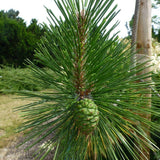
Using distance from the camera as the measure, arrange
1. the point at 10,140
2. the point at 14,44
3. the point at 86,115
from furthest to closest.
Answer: the point at 14,44
the point at 10,140
the point at 86,115

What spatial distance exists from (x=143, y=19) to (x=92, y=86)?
774 millimetres

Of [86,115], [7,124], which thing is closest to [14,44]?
[7,124]

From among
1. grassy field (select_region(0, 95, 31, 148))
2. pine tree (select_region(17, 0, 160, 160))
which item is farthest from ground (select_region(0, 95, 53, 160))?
pine tree (select_region(17, 0, 160, 160))

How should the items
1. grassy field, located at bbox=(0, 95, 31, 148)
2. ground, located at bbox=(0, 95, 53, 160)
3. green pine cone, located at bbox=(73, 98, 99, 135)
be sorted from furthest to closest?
grassy field, located at bbox=(0, 95, 31, 148) < ground, located at bbox=(0, 95, 53, 160) < green pine cone, located at bbox=(73, 98, 99, 135)

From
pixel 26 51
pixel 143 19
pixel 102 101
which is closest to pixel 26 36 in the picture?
pixel 26 51

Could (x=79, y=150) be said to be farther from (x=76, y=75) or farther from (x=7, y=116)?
(x=7, y=116)

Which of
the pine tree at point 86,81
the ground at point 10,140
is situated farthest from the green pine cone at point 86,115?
the ground at point 10,140

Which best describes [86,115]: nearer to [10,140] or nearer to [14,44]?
[10,140]

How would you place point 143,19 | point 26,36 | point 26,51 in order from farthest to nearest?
point 26,36, point 26,51, point 143,19

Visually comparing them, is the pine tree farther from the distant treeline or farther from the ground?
the distant treeline

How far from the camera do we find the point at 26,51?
22.5 feet

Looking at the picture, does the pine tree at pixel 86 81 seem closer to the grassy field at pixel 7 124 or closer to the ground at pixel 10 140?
the ground at pixel 10 140

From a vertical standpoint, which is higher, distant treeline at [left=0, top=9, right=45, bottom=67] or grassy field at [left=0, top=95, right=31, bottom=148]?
distant treeline at [left=0, top=9, right=45, bottom=67]

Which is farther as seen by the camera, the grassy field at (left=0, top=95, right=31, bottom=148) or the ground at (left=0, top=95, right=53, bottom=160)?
the grassy field at (left=0, top=95, right=31, bottom=148)
